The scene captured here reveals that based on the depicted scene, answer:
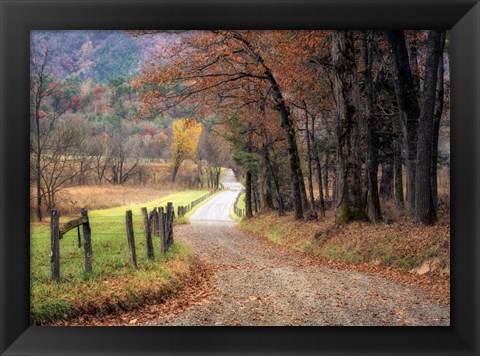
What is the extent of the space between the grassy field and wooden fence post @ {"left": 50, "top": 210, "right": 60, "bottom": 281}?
0.21 ft

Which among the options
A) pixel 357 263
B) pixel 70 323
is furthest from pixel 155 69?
pixel 357 263

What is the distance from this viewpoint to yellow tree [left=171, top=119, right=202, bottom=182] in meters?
7.80

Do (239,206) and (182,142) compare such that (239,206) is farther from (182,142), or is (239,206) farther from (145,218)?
(145,218)

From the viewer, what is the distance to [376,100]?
13492mm

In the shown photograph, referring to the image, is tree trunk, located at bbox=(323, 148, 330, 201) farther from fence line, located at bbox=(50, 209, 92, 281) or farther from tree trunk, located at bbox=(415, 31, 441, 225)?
fence line, located at bbox=(50, 209, 92, 281)

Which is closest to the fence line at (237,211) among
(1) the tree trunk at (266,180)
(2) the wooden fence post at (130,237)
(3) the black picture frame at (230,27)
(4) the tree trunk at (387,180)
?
(2) the wooden fence post at (130,237)

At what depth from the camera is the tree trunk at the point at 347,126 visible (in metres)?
11.1

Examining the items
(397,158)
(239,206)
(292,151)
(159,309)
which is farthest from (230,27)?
(292,151)

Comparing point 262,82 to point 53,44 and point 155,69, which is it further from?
point 53,44

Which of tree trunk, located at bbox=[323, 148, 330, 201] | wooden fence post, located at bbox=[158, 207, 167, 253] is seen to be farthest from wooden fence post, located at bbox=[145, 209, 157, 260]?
tree trunk, located at bbox=[323, 148, 330, 201]

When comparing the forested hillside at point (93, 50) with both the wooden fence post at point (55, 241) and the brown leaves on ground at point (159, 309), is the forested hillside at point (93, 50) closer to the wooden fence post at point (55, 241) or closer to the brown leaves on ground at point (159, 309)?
the wooden fence post at point (55, 241)

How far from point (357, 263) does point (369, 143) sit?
4.14 meters

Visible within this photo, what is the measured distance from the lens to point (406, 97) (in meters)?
10.9

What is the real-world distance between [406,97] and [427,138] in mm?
2139
